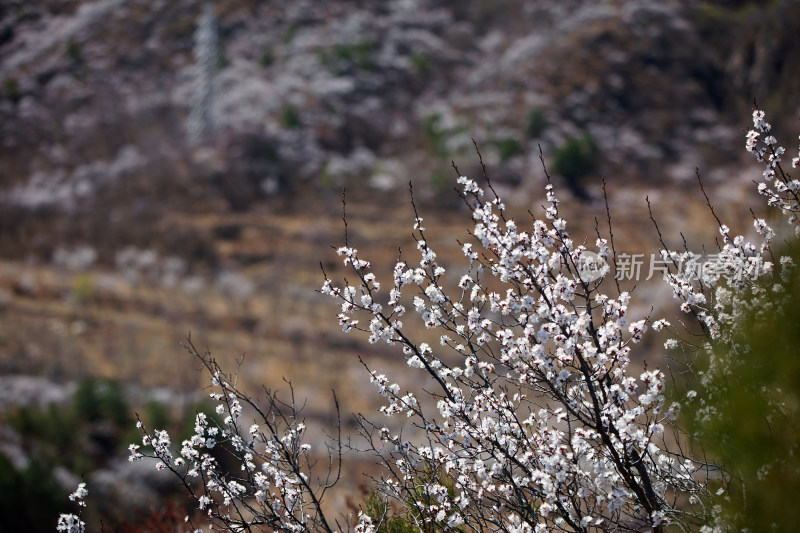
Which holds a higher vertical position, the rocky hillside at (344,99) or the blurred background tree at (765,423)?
the blurred background tree at (765,423)

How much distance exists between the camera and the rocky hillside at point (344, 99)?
34000 millimetres

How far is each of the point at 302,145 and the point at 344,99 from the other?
5.29 metres

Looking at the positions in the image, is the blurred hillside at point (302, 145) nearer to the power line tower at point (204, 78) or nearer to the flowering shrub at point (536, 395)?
the power line tower at point (204, 78)

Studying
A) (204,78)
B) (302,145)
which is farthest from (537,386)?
(204,78)

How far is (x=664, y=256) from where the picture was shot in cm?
356

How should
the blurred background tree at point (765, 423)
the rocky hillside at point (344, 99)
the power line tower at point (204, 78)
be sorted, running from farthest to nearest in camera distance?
the power line tower at point (204, 78) < the rocky hillside at point (344, 99) < the blurred background tree at point (765, 423)

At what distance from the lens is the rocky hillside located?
34.0 m

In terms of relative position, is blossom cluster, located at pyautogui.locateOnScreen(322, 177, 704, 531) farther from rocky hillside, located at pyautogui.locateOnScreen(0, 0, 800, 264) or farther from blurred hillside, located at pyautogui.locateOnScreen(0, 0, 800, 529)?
rocky hillside, located at pyautogui.locateOnScreen(0, 0, 800, 264)

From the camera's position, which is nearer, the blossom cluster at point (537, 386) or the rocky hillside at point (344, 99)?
the blossom cluster at point (537, 386)

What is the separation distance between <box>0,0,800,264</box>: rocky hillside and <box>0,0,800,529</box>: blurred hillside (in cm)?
16

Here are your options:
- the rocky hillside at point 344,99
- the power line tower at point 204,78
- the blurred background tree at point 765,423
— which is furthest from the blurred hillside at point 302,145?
the blurred background tree at point 765,423

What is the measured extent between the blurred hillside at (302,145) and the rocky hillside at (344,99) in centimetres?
16

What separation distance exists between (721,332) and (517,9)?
157ft

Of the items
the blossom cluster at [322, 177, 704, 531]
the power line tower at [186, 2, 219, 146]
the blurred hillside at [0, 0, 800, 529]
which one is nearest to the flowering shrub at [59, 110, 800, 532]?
the blossom cluster at [322, 177, 704, 531]
